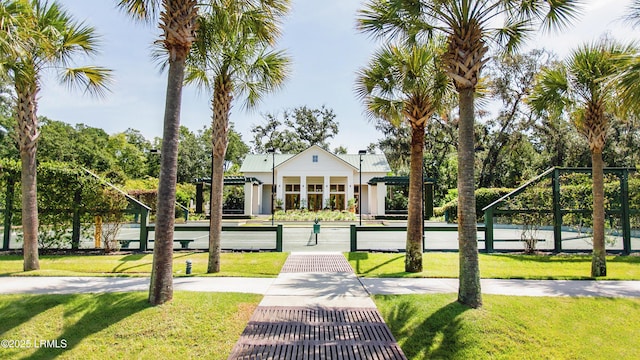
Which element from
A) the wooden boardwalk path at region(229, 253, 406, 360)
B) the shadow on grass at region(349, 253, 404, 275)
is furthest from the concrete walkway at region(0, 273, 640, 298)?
the shadow on grass at region(349, 253, 404, 275)

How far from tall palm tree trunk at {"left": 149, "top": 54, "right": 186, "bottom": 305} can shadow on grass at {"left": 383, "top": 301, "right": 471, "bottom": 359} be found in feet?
11.7

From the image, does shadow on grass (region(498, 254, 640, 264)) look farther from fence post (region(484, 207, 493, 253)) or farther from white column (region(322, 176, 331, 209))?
white column (region(322, 176, 331, 209))

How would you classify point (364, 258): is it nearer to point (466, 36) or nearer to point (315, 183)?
point (466, 36)

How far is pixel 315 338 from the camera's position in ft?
15.3

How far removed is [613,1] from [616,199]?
879cm

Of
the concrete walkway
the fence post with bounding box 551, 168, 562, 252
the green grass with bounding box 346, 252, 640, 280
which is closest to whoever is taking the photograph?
the concrete walkway

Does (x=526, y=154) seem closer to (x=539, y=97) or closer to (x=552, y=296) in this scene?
(x=539, y=97)

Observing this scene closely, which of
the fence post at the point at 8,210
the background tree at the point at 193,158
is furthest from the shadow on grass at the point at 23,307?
the background tree at the point at 193,158

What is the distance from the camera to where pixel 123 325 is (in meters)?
4.80

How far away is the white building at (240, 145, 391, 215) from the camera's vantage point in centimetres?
3500

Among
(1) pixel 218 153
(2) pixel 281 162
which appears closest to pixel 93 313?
(1) pixel 218 153

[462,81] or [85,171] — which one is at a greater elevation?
[462,81]

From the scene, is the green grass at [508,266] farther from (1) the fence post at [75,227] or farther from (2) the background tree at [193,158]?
(2) the background tree at [193,158]

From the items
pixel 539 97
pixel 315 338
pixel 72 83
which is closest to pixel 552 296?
pixel 315 338
